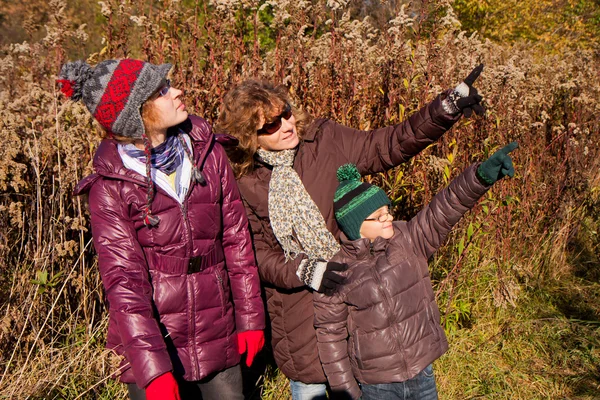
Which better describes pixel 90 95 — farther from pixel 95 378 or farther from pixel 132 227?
pixel 95 378

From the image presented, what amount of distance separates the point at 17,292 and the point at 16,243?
279 millimetres

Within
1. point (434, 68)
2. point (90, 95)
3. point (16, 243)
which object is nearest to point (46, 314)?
point (16, 243)

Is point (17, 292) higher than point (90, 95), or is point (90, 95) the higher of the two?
point (90, 95)

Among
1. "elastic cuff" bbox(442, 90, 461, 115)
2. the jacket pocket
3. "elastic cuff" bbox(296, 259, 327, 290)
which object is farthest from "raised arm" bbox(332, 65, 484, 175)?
the jacket pocket

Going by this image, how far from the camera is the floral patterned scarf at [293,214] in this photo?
7.66 ft

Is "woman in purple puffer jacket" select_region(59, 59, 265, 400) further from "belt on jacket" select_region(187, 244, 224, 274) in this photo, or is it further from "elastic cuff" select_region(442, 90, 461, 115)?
"elastic cuff" select_region(442, 90, 461, 115)

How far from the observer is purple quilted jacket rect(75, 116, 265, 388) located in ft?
6.45

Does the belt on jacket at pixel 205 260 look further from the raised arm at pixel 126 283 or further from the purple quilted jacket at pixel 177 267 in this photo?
the raised arm at pixel 126 283

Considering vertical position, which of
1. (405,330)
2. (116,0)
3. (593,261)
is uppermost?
(116,0)

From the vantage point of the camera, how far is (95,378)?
9.15 ft

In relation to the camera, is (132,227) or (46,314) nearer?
(132,227)

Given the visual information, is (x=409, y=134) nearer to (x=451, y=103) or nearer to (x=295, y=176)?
(x=451, y=103)

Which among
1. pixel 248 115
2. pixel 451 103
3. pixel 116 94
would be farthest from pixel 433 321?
pixel 116 94

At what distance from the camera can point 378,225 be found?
2191 millimetres
